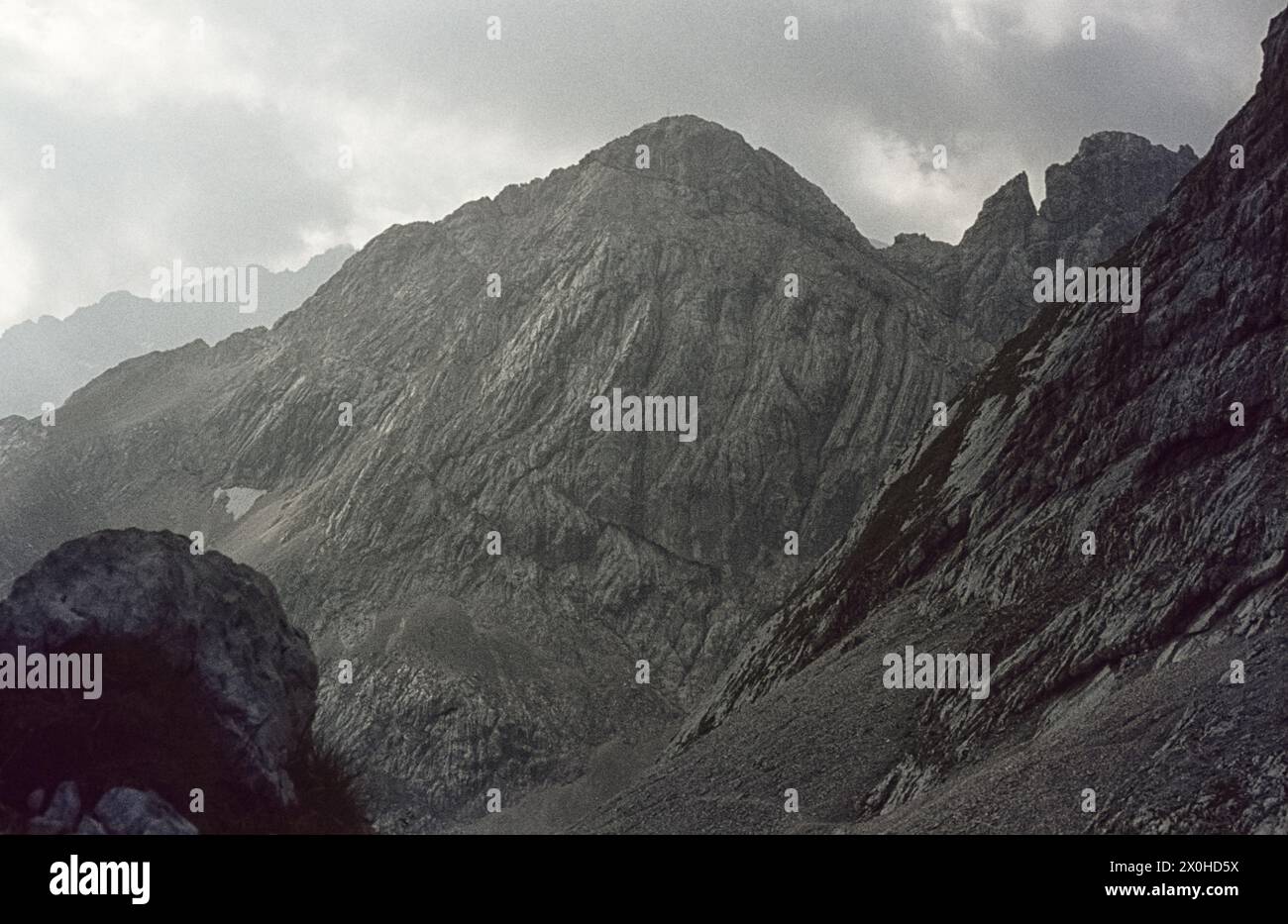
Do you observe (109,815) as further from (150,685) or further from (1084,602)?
(1084,602)

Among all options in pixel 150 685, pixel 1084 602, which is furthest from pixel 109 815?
pixel 1084 602

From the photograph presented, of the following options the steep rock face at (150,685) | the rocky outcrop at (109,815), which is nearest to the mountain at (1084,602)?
the steep rock face at (150,685)

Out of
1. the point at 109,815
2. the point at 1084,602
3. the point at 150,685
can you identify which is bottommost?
the point at 109,815

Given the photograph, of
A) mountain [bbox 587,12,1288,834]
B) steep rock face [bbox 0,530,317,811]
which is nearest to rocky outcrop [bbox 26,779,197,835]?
steep rock face [bbox 0,530,317,811]

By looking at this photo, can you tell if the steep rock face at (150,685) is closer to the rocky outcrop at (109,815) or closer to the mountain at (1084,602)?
the rocky outcrop at (109,815)
